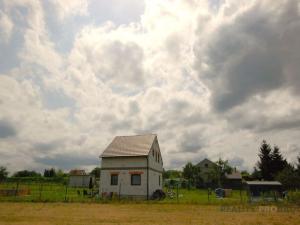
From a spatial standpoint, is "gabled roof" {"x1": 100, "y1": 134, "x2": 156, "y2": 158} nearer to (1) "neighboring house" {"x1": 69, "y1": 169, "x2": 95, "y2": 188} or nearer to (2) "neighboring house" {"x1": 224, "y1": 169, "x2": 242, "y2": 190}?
(1) "neighboring house" {"x1": 69, "y1": 169, "x2": 95, "y2": 188}

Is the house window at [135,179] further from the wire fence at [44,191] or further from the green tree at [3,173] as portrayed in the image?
the green tree at [3,173]

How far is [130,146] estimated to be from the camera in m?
33.6

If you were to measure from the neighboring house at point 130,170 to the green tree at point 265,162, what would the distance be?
29.0 m

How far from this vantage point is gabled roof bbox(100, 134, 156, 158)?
3234cm

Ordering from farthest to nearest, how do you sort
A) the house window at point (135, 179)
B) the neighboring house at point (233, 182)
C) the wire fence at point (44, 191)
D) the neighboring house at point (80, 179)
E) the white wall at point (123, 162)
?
the neighboring house at point (233, 182) → the neighboring house at point (80, 179) → the white wall at point (123, 162) → the house window at point (135, 179) → the wire fence at point (44, 191)

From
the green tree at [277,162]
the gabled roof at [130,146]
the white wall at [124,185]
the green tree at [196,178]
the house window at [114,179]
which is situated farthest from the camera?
the green tree at [196,178]

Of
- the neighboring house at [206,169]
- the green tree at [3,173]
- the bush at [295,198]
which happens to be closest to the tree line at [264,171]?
the neighboring house at [206,169]

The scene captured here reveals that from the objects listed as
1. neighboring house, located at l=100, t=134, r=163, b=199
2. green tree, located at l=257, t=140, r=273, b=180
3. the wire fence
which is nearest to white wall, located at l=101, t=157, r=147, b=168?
neighboring house, located at l=100, t=134, r=163, b=199

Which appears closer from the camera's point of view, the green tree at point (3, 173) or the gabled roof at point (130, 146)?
the gabled roof at point (130, 146)

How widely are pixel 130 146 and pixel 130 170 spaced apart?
122 inches

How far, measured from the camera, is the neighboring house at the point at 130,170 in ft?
102

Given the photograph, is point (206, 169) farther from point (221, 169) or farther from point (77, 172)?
point (77, 172)

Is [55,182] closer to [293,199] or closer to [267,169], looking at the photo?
[267,169]

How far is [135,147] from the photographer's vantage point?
33250mm
